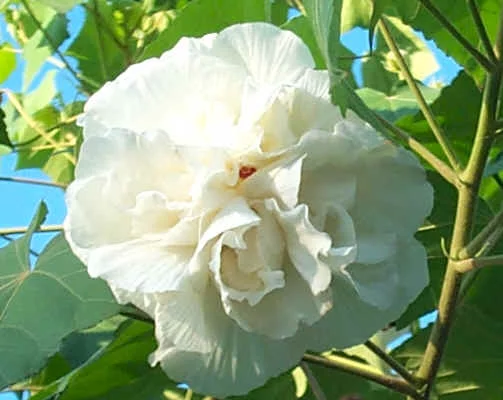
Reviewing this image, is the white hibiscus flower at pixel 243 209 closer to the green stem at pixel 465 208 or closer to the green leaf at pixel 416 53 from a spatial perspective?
the green stem at pixel 465 208

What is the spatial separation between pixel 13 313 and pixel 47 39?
1.90 ft

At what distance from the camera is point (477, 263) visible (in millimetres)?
664

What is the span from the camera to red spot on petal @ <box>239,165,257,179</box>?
1.93ft

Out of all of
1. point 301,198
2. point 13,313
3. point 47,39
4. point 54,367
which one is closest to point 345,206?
point 301,198

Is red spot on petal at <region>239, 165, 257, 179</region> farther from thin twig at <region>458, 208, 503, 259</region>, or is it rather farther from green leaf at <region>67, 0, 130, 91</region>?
green leaf at <region>67, 0, 130, 91</region>

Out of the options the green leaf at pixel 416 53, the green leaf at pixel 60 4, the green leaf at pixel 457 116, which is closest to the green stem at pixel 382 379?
the green leaf at pixel 457 116

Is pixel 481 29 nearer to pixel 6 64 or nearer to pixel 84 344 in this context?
pixel 84 344

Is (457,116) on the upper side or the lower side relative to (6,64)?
upper

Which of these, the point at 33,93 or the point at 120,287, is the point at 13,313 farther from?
the point at 33,93

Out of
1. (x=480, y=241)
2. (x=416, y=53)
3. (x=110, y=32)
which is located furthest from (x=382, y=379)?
(x=416, y=53)

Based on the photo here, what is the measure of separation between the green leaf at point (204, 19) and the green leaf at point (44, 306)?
0.13m

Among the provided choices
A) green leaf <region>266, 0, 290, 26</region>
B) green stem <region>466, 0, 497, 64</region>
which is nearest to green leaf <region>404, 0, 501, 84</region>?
green leaf <region>266, 0, 290, 26</region>

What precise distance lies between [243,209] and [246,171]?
0.02m

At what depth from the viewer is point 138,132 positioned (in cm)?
60
